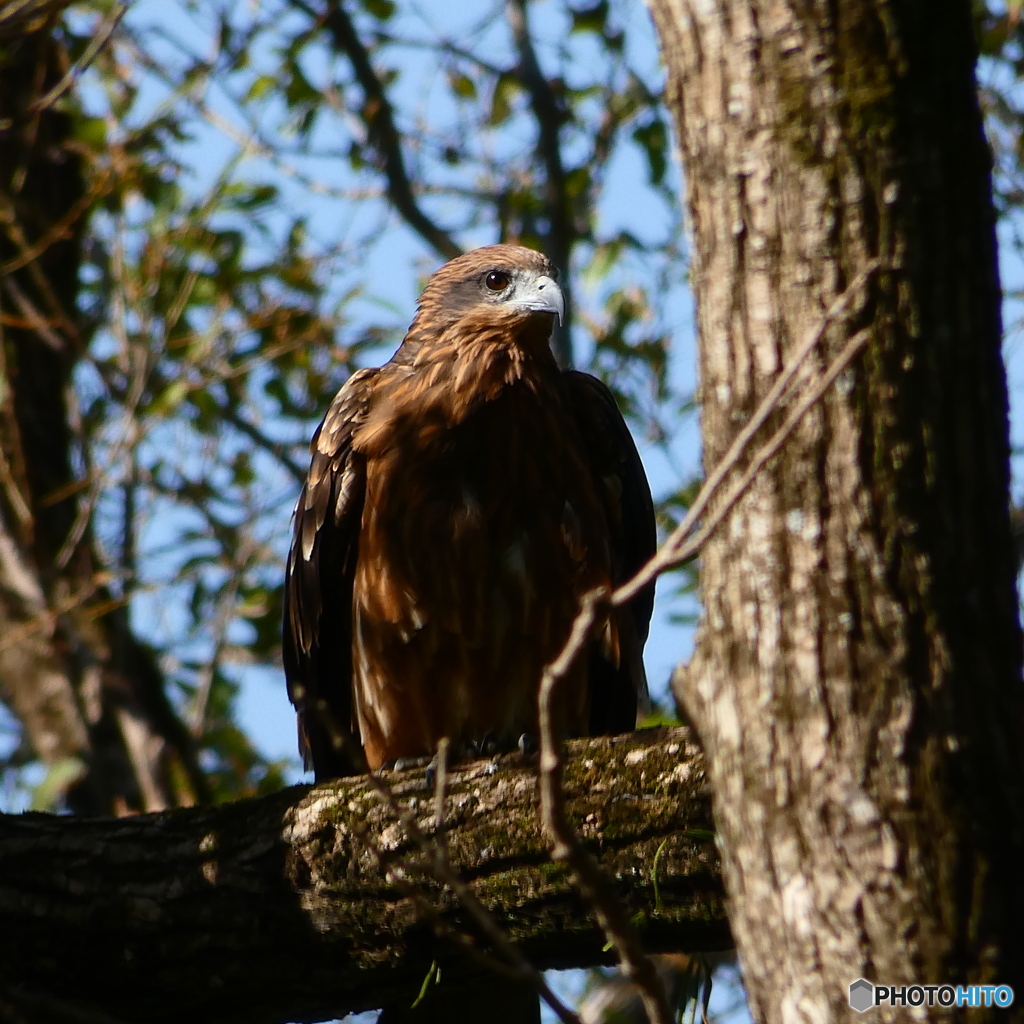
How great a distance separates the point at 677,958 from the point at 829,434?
4.55m

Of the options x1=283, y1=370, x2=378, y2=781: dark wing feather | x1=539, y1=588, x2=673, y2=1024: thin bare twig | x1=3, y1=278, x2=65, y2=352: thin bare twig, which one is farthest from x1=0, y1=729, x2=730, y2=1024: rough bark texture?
x1=3, y1=278, x2=65, y2=352: thin bare twig

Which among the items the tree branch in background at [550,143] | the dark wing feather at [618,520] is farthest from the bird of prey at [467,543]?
the tree branch in background at [550,143]

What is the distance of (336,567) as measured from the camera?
4.66 metres

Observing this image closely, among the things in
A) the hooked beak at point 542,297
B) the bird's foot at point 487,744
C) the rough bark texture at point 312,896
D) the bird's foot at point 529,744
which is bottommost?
the rough bark texture at point 312,896

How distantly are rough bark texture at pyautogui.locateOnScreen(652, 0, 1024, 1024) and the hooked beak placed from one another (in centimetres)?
249

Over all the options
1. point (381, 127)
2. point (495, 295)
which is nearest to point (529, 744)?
point (495, 295)

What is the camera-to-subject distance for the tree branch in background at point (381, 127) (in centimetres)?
736

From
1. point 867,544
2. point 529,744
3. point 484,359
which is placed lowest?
point 529,744

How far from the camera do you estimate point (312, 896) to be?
3.14m

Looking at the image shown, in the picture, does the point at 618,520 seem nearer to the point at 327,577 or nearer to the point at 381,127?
the point at 327,577

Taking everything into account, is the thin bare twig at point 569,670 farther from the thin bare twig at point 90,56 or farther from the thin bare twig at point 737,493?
the thin bare twig at point 90,56

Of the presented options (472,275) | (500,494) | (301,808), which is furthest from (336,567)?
(301,808)

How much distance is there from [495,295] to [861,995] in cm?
334

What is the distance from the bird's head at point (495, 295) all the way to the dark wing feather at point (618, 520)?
29 centimetres
